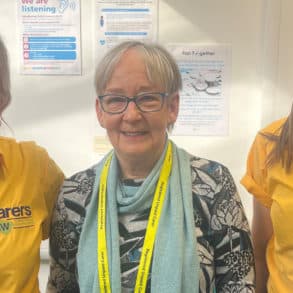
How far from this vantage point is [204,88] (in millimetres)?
2127

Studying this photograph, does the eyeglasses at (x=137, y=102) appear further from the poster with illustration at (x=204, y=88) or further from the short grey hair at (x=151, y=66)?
the poster with illustration at (x=204, y=88)

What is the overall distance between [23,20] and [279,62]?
1.26 m

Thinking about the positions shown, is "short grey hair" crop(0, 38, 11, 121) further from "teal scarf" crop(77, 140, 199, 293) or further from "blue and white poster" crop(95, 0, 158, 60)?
"blue and white poster" crop(95, 0, 158, 60)

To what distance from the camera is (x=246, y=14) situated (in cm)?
204

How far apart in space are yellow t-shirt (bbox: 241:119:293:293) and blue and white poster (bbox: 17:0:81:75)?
116cm

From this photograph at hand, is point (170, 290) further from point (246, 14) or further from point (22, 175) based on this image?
point (246, 14)

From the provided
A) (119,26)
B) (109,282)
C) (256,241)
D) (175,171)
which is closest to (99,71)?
(175,171)

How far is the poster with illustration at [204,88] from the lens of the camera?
2.09m

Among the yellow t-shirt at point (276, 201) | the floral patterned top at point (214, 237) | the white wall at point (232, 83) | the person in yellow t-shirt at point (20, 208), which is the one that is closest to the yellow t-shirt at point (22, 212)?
the person in yellow t-shirt at point (20, 208)

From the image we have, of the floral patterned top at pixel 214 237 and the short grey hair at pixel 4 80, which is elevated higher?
the short grey hair at pixel 4 80

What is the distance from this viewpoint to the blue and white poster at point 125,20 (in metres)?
2.07

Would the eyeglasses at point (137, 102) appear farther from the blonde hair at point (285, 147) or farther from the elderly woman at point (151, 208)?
the blonde hair at point (285, 147)

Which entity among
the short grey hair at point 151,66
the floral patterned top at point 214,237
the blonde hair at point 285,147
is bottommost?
the floral patterned top at point 214,237

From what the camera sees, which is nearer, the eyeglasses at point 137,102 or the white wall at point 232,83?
the eyeglasses at point 137,102
